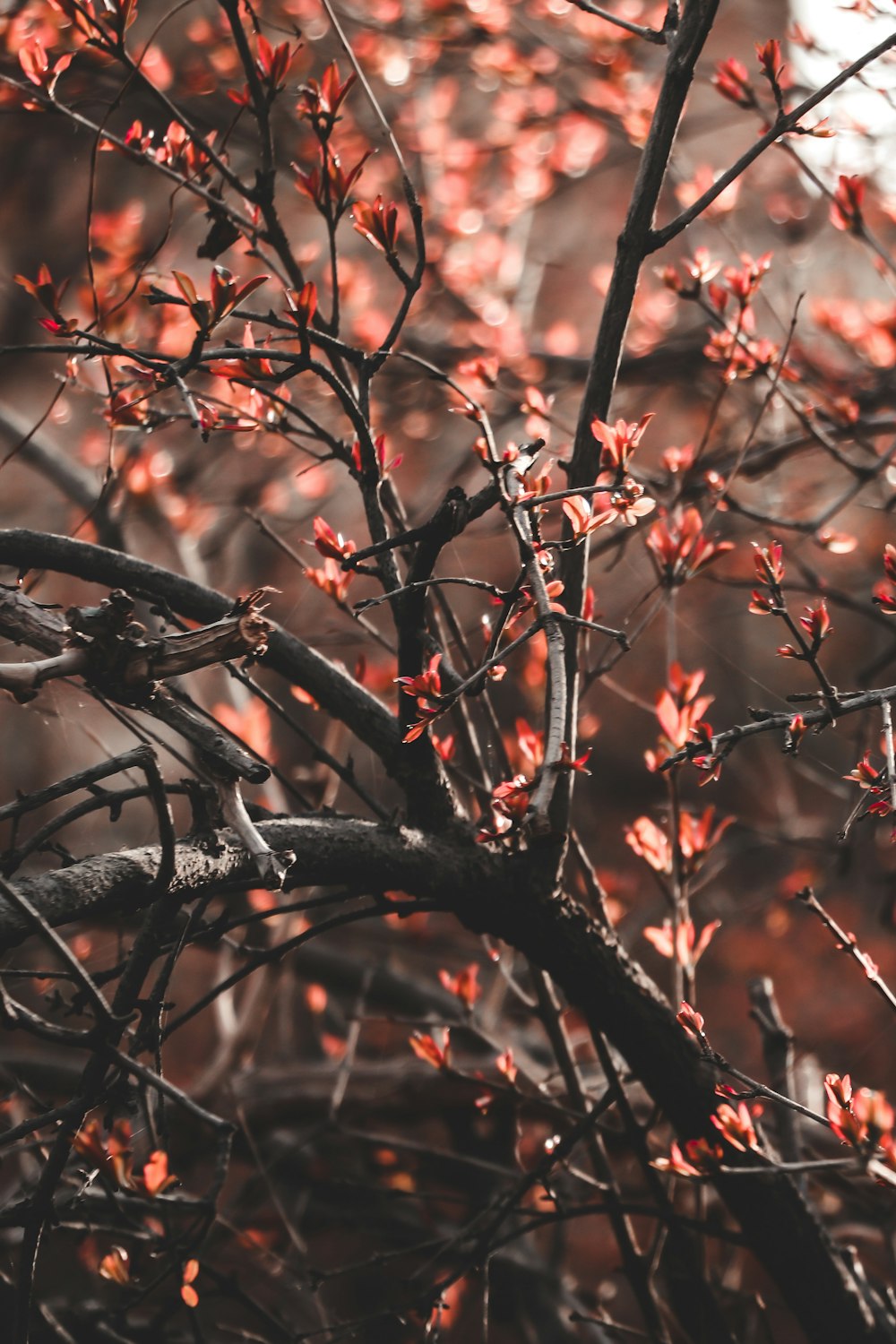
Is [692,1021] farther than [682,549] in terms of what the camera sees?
No

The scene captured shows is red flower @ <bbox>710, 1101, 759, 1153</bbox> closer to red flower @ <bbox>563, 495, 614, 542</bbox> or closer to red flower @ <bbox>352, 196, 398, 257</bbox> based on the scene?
red flower @ <bbox>563, 495, 614, 542</bbox>

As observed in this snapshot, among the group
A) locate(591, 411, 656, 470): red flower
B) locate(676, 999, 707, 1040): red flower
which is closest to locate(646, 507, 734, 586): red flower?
locate(591, 411, 656, 470): red flower

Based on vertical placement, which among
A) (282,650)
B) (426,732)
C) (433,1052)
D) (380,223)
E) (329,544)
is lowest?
(433,1052)

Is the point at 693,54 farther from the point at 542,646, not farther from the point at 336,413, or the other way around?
the point at 336,413

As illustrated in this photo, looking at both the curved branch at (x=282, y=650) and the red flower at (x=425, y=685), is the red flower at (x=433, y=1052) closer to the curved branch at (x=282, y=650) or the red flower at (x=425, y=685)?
the curved branch at (x=282, y=650)

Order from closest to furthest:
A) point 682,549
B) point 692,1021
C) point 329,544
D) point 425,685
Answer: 1. point 425,685
2. point 692,1021
3. point 329,544
4. point 682,549

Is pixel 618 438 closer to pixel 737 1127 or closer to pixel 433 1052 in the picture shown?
pixel 737 1127

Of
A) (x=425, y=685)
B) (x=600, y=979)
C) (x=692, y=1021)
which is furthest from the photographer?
(x=600, y=979)

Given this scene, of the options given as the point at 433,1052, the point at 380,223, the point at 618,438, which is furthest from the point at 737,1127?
the point at 380,223

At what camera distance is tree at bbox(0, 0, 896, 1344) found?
1334 mm

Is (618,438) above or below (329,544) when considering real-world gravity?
above

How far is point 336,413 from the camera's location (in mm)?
4160

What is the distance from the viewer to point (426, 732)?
154cm

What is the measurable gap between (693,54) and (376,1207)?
3.51 metres
